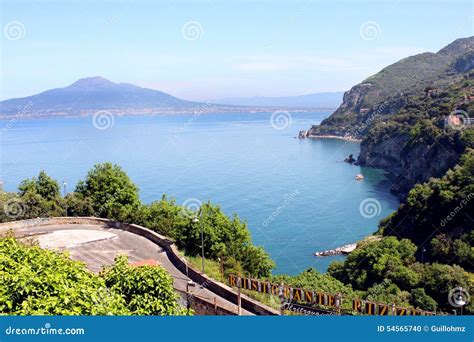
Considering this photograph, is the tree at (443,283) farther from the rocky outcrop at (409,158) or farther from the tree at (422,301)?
the rocky outcrop at (409,158)

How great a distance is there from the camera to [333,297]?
12.8 metres

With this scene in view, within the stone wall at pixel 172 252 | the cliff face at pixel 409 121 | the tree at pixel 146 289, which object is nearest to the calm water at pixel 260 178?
the cliff face at pixel 409 121

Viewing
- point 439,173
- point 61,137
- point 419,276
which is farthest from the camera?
point 61,137

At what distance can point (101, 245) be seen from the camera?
19953 mm

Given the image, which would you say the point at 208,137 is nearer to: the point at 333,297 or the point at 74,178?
the point at 74,178

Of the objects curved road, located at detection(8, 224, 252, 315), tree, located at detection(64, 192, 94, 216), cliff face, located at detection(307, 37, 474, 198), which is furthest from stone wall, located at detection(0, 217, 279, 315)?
cliff face, located at detection(307, 37, 474, 198)

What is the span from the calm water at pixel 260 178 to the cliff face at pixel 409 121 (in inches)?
181

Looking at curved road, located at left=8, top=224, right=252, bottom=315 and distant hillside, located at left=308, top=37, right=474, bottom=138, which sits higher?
distant hillside, located at left=308, top=37, right=474, bottom=138

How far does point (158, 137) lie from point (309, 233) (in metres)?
97.9

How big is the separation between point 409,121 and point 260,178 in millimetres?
29698

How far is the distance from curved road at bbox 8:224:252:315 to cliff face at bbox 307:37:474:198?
4556 cm

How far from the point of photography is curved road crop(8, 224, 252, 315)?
16609mm

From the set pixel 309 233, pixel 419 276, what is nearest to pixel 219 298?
pixel 419 276

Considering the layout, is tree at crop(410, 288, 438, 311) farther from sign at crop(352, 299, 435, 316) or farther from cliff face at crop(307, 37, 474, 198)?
cliff face at crop(307, 37, 474, 198)
